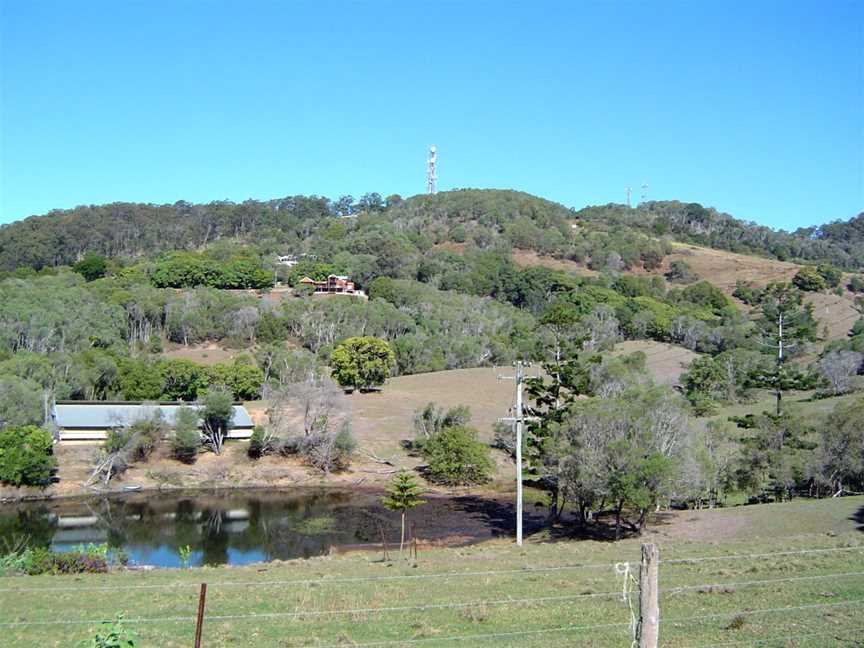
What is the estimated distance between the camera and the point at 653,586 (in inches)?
280

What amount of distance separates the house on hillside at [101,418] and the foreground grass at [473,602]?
28.3 metres

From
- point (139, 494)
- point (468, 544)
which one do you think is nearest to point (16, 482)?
point (139, 494)

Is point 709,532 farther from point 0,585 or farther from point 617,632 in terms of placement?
point 0,585

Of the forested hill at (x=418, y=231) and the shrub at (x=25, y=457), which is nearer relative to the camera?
the shrub at (x=25, y=457)

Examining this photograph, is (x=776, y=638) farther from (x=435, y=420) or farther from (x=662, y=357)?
(x=662, y=357)

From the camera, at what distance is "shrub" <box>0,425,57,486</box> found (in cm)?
4103

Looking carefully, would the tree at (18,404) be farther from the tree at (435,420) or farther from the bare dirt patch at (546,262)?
the bare dirt patch at (546,262)

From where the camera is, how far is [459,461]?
45156 millimetres

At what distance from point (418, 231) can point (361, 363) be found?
274 ft

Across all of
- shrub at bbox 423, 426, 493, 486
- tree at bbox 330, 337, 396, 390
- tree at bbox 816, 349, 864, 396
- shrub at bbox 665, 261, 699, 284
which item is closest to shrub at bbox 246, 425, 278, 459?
shrub at bbox 423, 426, 493, 486

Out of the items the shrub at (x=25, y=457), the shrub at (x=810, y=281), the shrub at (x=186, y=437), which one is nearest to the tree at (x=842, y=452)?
the shrub at (x=186, y=437)

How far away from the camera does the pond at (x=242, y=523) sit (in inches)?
1284

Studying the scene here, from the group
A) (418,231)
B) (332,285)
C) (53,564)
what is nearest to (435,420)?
(53,564)

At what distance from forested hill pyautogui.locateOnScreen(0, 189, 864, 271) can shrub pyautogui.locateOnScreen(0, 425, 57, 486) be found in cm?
7564
